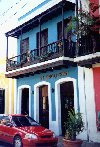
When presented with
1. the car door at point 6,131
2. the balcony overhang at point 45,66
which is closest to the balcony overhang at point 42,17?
the balcony overhang at point 45,66

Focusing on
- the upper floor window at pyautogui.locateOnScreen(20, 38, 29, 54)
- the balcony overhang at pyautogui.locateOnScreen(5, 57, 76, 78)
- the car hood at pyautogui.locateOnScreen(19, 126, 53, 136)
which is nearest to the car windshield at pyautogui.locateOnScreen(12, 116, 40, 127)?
the car hood at pyautogui.locateOnScreen(19, 126, 53, 136)

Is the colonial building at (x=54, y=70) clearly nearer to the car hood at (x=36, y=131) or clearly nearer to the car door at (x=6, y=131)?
the car hood at (x=36, y=131)

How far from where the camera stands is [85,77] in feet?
46.2

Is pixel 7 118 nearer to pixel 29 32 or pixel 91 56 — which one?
pixel 91 56

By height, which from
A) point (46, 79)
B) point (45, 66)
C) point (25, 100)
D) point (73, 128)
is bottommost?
point (73, 128)

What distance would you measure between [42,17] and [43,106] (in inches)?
221

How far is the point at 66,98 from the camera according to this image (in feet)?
52.1

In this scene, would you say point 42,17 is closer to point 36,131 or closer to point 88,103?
point 88,103

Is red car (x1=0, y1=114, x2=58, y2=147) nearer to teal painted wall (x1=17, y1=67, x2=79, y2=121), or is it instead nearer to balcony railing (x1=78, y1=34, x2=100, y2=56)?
teal painted wall (x1=17, y1=67, x2=79, y2=121)

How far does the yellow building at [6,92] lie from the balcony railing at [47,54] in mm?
2251

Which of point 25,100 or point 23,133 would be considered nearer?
point 23,133

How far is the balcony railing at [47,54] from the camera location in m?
14.3

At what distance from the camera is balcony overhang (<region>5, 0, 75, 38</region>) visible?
14829mm

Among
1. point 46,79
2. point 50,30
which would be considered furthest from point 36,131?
point 50,30
